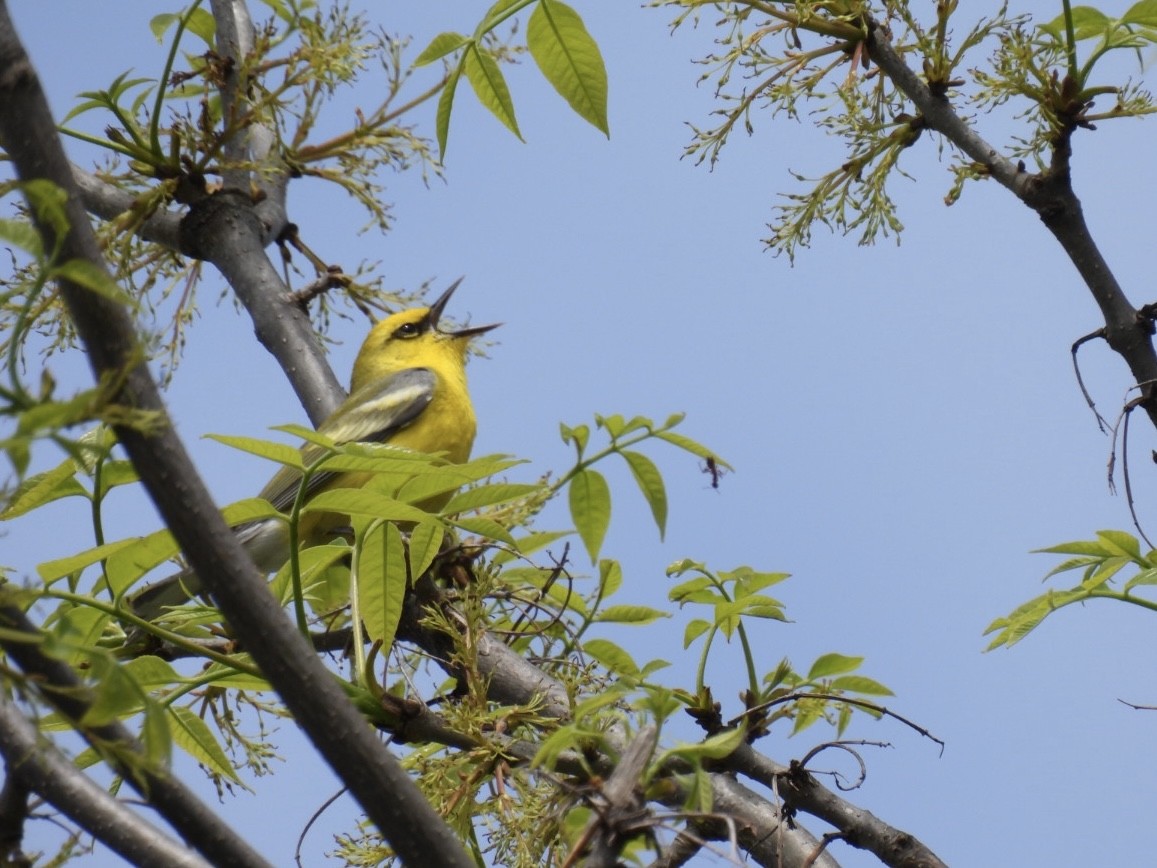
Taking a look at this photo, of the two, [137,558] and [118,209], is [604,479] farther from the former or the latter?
[118,209]

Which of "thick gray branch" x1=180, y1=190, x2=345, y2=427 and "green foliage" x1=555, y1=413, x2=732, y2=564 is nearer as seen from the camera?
"green foliage" x1=555, y1=413, x2=732, y2=564

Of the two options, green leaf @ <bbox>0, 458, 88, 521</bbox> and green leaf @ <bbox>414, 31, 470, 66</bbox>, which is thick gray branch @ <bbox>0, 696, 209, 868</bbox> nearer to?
green leaf @ <bbox>0, 458, 88, 521</bbox>

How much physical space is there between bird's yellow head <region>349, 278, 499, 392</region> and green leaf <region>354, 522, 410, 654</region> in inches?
129

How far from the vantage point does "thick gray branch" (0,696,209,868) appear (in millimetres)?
1529

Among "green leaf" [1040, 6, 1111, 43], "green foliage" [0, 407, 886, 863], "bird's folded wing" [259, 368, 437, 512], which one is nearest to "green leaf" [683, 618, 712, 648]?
"green foliage" [0, 407, 886, 863]

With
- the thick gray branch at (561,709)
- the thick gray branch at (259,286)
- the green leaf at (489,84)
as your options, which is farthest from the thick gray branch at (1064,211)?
the thick gray branch at (259,286)

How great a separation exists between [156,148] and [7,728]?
7.26 feet

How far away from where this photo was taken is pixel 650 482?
206 cm

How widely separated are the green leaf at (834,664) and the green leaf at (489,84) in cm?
113

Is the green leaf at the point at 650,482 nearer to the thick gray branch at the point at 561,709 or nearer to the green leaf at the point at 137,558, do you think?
the thick gray branch at the point at 561,709

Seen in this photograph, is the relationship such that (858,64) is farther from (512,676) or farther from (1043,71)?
(512,676)

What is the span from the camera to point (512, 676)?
2.79 m

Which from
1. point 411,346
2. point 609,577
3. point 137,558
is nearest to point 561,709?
point 609,577

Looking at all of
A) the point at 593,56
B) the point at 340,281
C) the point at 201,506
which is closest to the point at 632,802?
the point at 201,506
